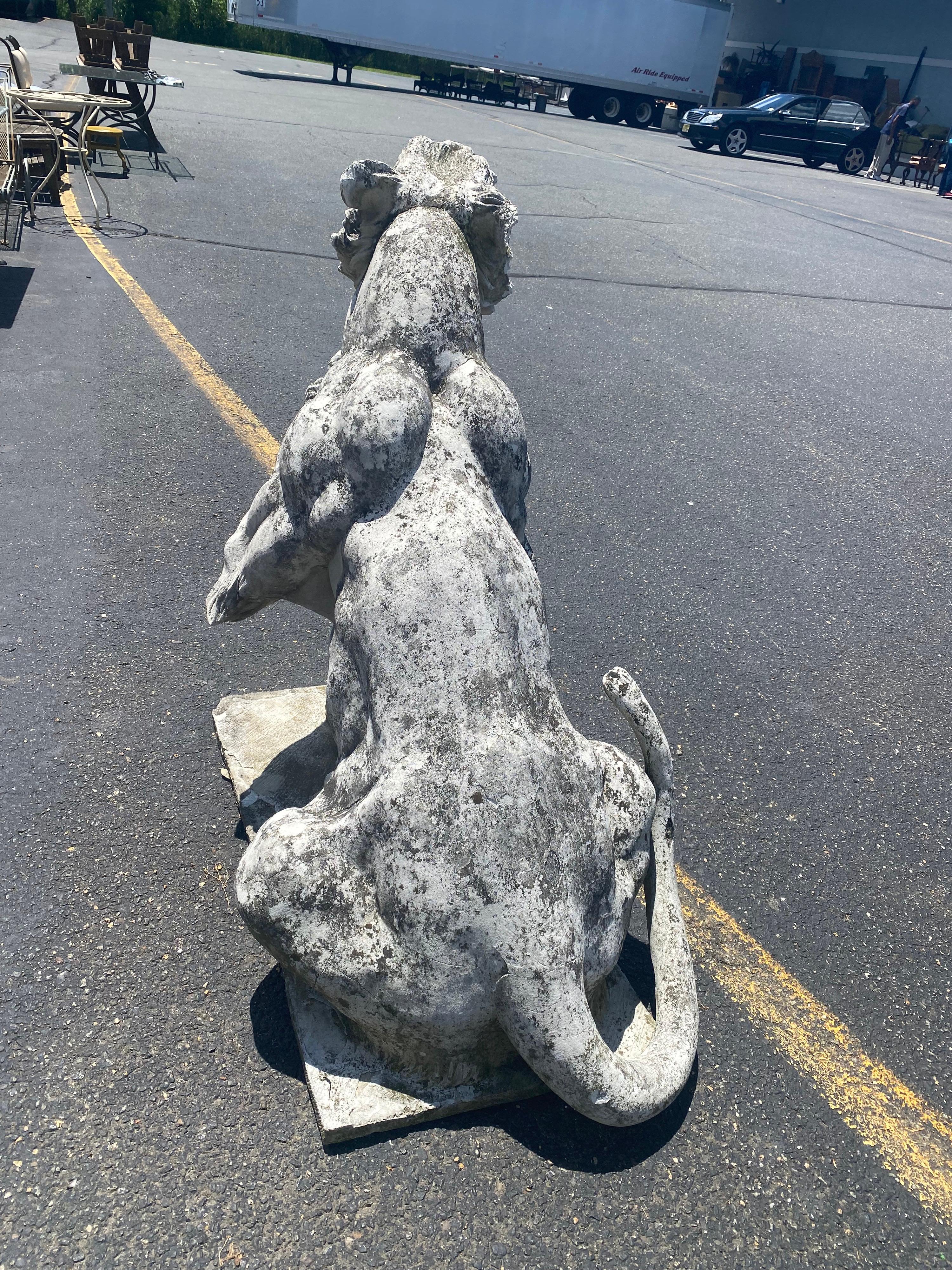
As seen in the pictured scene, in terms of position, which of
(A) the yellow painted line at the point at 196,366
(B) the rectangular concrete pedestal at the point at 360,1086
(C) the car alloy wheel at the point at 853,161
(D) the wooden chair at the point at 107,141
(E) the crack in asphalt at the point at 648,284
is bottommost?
(A) the yellow painted line at the point at 196,366

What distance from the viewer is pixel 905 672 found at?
4.79m

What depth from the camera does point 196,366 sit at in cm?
686

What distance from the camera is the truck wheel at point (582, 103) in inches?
1193

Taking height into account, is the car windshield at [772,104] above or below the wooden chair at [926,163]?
above

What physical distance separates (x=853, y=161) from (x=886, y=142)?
0.90 metres

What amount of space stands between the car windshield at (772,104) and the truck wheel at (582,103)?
6.28 m

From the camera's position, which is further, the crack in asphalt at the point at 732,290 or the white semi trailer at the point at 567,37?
the white semi trailer at the point at 567,37

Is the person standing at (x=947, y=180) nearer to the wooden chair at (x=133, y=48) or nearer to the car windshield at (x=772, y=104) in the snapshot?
the car windshield at (x=772, y=104)

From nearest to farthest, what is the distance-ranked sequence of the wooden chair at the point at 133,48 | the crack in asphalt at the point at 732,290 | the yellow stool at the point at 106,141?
the crack in asphalt at the point at 732,290, the yellow stool at the point at 106,141, the wooden chair at the point at 133,48

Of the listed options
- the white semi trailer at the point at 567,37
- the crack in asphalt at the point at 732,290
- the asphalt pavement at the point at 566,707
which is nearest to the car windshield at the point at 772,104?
the white semi trailer at the point at 567,37

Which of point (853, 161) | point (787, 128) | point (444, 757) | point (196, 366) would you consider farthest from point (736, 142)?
point (444, 757)

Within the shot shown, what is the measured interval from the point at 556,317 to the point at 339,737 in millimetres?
7545

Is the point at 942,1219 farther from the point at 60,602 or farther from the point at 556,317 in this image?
the point at 556,317

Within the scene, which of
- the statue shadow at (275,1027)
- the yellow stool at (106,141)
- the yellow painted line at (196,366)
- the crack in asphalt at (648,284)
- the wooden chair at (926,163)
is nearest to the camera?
the statue shadow at (275,1027)
